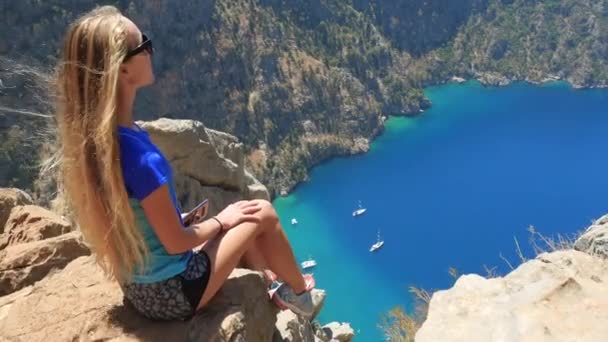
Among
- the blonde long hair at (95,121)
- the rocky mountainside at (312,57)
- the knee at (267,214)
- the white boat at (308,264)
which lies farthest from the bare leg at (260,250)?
the white boat at (308,264)

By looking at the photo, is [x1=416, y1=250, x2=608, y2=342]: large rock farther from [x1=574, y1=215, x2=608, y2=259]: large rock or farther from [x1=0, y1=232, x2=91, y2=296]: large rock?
[x1=0, y1=232, x2=91, y2=296]: large rock

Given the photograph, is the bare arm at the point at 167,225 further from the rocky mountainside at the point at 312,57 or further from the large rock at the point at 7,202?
the rocky mountainside at the point at 312,57

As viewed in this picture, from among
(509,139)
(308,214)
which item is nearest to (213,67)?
(308,214)

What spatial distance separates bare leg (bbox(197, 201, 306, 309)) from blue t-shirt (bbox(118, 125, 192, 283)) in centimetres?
32

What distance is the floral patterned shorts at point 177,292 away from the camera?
3.64m

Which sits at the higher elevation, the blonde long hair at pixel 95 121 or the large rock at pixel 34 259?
the blonde long hair at pixel 95 121

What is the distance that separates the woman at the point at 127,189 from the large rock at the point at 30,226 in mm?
2093

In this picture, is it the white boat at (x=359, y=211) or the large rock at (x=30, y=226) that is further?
the white boat at (x=359, y=211)

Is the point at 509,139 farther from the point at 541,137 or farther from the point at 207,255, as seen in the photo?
the point at 207,255

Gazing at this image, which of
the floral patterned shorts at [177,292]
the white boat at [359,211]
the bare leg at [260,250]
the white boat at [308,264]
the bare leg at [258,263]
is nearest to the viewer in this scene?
the floral patterned shorts at [177,292]

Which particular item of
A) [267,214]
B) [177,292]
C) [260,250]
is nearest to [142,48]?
[267,214]

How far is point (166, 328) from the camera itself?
3.73 meters

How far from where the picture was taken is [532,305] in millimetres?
4078

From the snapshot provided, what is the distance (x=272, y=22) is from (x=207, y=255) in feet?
251
